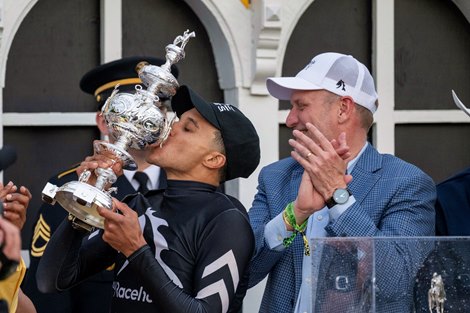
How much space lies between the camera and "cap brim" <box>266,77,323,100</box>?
409cm

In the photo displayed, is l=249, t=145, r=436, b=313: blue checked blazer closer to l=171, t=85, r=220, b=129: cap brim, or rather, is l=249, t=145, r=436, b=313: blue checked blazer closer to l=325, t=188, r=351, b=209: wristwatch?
l=325, t=188, r=351, b=209: wristwatch

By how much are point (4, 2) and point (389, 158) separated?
1.86m

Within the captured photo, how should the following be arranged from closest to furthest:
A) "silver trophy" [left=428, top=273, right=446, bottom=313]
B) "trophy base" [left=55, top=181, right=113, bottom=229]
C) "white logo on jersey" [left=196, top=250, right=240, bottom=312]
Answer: "trophy base" [left=55, top=181, right=113, bottom=229] < "white logo on jersey" [left=196, top=250, right=240, bottom=312] < "silver trophy" [left=428, top=273, right=446, bottom=313]

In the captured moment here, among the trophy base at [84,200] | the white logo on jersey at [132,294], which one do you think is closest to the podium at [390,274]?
the white logo on jersey at [132,294]

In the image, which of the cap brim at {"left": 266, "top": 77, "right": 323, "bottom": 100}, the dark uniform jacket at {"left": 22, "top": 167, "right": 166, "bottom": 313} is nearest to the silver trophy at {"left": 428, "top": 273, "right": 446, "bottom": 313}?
the cap brim at {"left": 266, "top": 77, "right": 323, "bottom": 100}

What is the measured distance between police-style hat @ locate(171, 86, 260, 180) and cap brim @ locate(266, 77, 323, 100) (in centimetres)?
31

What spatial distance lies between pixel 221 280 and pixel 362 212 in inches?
21.5

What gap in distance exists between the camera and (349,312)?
361 cm

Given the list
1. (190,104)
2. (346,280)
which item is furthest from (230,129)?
(346,280)

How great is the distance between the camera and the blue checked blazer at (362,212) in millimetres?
3875

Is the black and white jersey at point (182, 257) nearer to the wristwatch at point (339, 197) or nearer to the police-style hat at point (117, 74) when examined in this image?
the wristwatch at point (339, 197)

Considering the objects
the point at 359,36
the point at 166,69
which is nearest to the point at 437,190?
the point at 166,69

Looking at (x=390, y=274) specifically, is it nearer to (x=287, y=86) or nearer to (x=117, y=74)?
(x=287, y=86)

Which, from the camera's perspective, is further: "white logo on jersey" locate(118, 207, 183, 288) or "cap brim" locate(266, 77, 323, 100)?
"cap brim" locate(266, 77, 323, 100)
